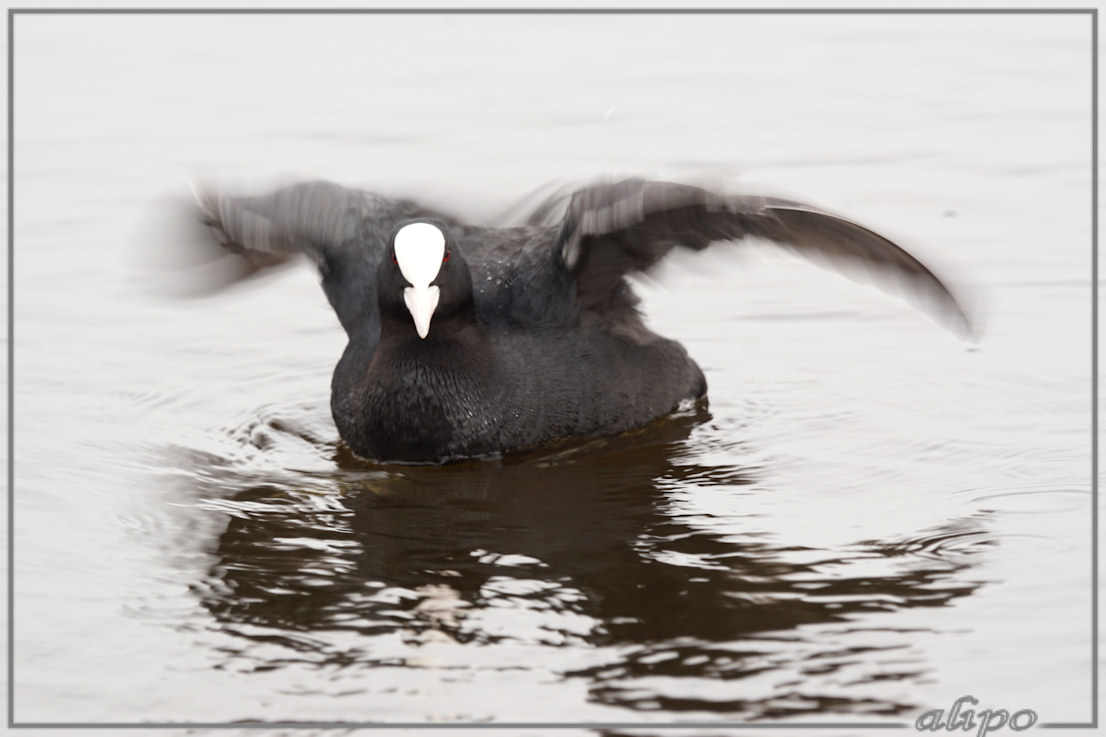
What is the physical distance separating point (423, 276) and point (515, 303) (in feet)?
2.15

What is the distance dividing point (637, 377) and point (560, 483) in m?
0.77

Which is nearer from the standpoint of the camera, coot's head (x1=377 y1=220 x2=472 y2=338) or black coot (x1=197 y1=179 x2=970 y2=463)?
black coot (x1=197 y1=179 x2=970 y2=463)

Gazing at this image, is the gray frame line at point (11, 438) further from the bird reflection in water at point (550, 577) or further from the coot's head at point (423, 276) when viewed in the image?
the coot's head at point (423, 276)

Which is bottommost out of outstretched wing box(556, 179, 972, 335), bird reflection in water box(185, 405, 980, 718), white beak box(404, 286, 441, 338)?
bird reflection in water box(185, 405, 980, 718)

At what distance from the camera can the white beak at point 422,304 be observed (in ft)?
21.6

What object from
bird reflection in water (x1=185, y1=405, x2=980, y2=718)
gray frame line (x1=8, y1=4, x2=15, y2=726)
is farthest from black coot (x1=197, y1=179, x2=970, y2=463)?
gray frame line (x1=8, y1=4, x2=15, y2=726)

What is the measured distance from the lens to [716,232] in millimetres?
6590

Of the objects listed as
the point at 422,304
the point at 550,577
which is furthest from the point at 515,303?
the point at 550,577

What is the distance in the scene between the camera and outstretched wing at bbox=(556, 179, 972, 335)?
6.23 m

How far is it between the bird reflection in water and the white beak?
608 mm

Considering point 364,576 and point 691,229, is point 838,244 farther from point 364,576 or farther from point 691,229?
point 364,576

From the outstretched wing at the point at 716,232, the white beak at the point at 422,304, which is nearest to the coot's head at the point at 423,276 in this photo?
the white beak at the point at 422,304

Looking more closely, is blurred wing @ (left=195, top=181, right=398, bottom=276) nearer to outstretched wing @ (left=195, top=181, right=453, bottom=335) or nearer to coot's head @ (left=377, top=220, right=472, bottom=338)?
outstretched wing @ (left=195, top=181, right=453, bottom=335)

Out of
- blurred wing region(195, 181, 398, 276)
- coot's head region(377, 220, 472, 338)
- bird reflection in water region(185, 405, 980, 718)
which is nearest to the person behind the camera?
bird reflection in water region(185, 405, 980, 718)
